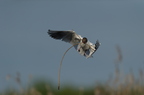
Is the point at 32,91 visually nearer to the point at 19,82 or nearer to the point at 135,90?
the point at 19,82

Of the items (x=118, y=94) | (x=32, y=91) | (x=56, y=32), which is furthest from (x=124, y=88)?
(x=56, y=32)

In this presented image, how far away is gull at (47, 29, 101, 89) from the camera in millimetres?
1384

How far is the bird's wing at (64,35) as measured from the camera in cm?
160

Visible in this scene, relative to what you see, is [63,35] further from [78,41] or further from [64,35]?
[78,41]

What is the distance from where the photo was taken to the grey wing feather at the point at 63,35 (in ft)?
5.27

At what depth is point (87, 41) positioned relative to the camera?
1.40 meters

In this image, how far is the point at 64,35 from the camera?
1640 mm

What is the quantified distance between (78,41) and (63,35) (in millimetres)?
129

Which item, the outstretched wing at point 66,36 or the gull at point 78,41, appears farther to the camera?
the outstretched wing at point 66,36

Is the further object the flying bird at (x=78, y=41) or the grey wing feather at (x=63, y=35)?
the grey wing feather at (x=63, y=35)

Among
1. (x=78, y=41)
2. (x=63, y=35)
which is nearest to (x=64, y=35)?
(x=63, y=35)

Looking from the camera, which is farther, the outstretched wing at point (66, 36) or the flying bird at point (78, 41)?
the outstretched wing at point (66, 36)

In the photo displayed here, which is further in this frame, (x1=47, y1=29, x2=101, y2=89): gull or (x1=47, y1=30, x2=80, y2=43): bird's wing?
(x1=47, y1=30, x2=80, y2=43): bird's wing

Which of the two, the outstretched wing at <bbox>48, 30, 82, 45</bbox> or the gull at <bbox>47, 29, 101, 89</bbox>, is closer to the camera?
the gull at <bbox>47, 29, 101, 89</bbox>
